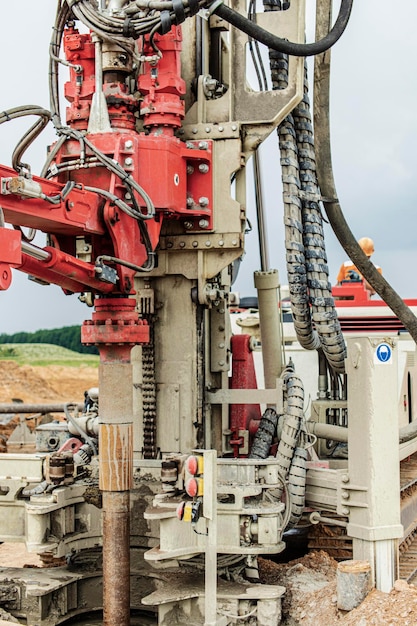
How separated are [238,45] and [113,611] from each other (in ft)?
14.9

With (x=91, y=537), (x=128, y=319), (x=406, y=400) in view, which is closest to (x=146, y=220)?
(x=128, y=319)

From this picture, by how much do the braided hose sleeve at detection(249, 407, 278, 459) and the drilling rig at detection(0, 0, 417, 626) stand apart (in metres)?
0.02

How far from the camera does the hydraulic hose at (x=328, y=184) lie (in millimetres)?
8852

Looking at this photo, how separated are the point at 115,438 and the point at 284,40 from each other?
10.5 feet

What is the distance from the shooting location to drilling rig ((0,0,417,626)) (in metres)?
7.30

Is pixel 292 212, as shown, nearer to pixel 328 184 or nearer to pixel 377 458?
pixel 328 184

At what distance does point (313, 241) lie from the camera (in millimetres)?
8758

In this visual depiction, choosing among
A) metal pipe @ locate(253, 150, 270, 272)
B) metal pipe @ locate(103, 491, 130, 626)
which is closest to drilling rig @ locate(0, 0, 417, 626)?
metal pipe @ locate(103, 491, 130, 626)

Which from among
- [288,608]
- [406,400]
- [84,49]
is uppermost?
[84,49]

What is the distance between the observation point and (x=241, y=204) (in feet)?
27.4

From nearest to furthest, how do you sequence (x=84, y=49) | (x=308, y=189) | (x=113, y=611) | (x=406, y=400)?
(x=113, y=611) → (x=84, y=49) → (x=308, y=189) → (x=406, y=400)

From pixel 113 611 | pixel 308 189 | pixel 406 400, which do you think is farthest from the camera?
pixel 406 400

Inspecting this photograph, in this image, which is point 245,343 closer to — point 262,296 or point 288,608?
point 262,296

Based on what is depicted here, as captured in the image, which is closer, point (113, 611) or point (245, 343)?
point (113, 611)
